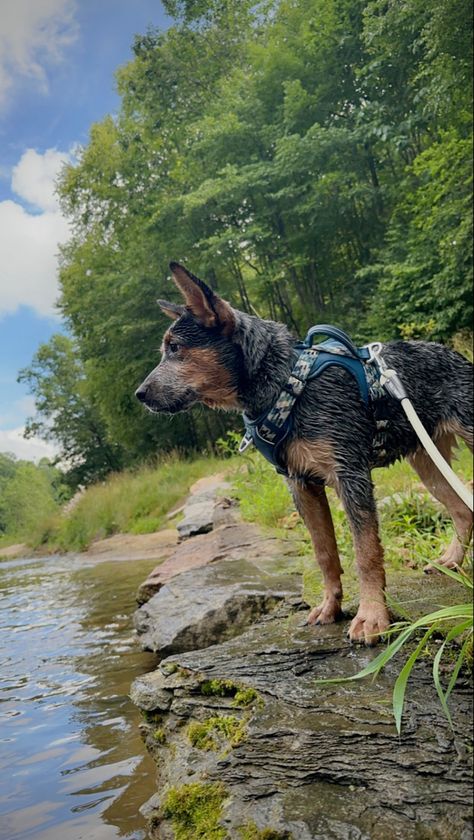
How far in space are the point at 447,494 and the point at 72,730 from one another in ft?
9.13

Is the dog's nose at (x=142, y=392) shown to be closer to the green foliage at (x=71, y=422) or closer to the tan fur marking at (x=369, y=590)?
the tan fur marking at (x=369, y=590)

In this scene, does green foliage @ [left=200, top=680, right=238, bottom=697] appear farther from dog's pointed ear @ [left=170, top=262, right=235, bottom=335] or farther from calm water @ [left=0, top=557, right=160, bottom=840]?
dog's pointed ear @ [left=170, top=262, right=235, bottom=335]

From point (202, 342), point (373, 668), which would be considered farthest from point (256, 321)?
point (373, 668)

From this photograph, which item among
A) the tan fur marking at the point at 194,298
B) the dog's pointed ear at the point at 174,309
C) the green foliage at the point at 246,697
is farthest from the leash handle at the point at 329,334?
the green foliage at the point at 246,697

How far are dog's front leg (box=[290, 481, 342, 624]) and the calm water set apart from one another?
1190mm

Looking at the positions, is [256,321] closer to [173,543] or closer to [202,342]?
[202,342]

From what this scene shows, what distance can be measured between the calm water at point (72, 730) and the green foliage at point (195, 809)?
0.32 meters

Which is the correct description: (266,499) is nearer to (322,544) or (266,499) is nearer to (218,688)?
(322,544)

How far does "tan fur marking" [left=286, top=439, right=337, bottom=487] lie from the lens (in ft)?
9.02

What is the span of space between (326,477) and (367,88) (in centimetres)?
2175

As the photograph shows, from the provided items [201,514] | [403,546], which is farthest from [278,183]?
[403,546]

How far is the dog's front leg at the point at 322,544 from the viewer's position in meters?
2.94

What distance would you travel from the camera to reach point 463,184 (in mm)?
13641

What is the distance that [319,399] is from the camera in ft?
9.24
